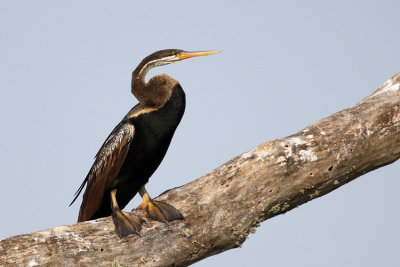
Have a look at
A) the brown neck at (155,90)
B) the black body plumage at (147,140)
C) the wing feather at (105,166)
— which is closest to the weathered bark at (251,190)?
the black body plumage at (147,140)

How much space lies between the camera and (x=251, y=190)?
5.30m

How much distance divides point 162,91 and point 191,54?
679 millimetres

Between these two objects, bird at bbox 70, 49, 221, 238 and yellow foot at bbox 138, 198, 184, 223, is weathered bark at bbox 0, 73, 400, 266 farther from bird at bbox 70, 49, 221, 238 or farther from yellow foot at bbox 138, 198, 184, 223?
bird at bbox 70, 49, 221, 238

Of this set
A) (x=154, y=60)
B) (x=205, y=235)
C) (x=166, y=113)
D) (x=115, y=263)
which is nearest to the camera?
(x=115, y=263)

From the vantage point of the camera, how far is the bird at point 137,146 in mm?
5562

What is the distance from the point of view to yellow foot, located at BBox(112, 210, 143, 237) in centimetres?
493

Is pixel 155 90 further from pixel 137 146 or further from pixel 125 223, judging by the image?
pixel 125 223

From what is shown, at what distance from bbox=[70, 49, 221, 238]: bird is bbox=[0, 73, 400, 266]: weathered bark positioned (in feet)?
1.19

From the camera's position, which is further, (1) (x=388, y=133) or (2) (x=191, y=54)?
(2) (x=191, y=54)

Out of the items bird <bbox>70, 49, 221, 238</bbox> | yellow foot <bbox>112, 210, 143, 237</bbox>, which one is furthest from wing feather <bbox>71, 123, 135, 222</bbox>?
yellow foot <bbox>112, 210, 143, 237</bbox>

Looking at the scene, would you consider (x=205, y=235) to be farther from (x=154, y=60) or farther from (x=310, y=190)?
(x=154, y=60)

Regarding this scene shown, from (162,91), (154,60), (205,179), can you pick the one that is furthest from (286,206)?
(154,60)

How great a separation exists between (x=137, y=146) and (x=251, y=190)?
1.19m

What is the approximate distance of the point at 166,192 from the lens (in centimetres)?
571
